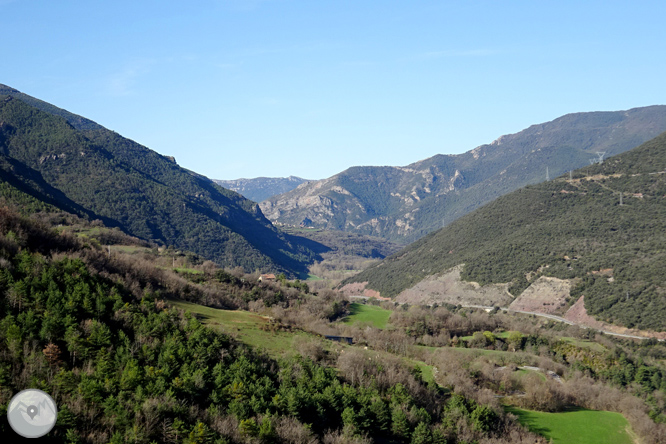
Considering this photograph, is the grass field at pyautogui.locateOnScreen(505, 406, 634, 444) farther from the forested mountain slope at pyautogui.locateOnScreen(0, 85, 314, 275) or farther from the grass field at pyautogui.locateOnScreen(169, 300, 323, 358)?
the forested mountain slope at pyautogui.locateOnScreen(0, 85, 314, 275)

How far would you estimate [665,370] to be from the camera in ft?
211

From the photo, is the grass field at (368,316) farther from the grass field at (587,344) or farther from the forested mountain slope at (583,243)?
the forested mountain slope at (583,243)

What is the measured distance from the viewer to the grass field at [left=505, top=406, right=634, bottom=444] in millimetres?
40891

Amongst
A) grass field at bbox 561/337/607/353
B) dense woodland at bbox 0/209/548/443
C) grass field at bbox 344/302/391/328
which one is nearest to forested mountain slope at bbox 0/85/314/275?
grass field at bbox 344/302/391/328

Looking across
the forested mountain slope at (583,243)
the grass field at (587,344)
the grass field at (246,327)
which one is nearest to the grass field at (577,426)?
the grass field at (246,327)

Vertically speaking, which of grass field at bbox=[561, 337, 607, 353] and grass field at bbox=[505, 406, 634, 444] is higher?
grass field at bbox=[505, 406, 634, 444]

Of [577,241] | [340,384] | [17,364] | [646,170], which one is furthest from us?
[646,170]

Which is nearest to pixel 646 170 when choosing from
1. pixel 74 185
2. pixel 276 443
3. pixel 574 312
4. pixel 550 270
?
pixel 550 270

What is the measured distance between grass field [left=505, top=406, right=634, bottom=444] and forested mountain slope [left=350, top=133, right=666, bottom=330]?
39.0 meters

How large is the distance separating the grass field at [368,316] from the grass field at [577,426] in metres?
30.9

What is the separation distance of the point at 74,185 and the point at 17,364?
14881 centimetres

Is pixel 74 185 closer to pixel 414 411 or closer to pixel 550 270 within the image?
pixel 550 270

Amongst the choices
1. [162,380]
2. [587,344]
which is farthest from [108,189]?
[162,380]

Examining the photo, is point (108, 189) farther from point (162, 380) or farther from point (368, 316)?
point (162, 380)
